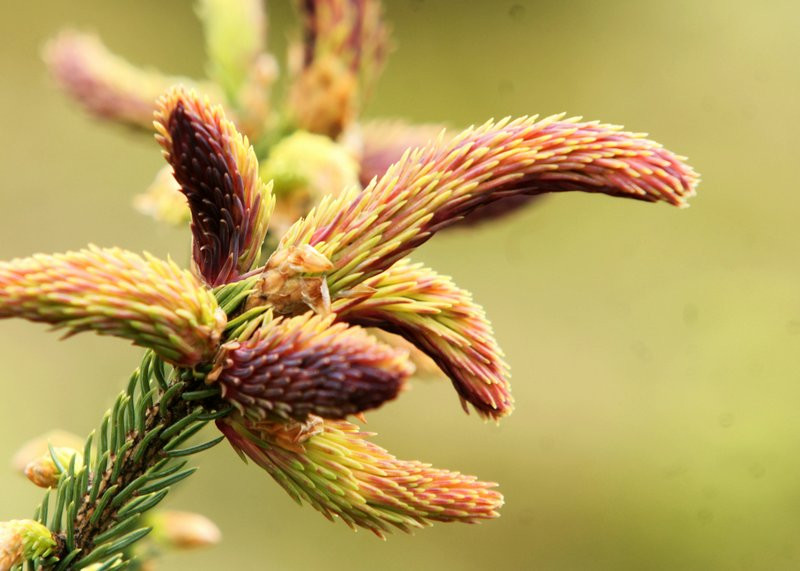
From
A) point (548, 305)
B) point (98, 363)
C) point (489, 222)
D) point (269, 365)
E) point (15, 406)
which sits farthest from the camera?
point (548, 305)

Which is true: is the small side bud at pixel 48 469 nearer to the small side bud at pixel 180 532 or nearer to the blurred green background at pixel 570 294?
the small side bud at pixel 180 532

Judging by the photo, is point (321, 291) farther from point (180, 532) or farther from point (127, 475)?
point (180, 532)

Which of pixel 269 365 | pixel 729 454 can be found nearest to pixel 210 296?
pixel 269 365

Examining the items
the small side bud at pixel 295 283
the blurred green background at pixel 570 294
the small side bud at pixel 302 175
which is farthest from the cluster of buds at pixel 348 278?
the blurred green background at pixel 570 294

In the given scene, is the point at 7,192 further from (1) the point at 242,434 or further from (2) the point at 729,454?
(1) the point at 242,434

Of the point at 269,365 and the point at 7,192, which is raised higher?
the point at 7,192

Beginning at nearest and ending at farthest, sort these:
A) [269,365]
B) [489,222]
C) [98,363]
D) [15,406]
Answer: [269,365], [489,222], [15,406], [98,363]

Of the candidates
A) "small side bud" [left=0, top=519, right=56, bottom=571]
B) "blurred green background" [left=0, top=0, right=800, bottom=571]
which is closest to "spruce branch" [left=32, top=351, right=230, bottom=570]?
"small side bud" [left=0, top=519, right=56, bottom=571]

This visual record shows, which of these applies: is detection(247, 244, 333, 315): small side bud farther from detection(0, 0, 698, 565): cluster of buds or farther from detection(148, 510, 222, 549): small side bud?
detection(148, 510, 222, 549): small side bud
